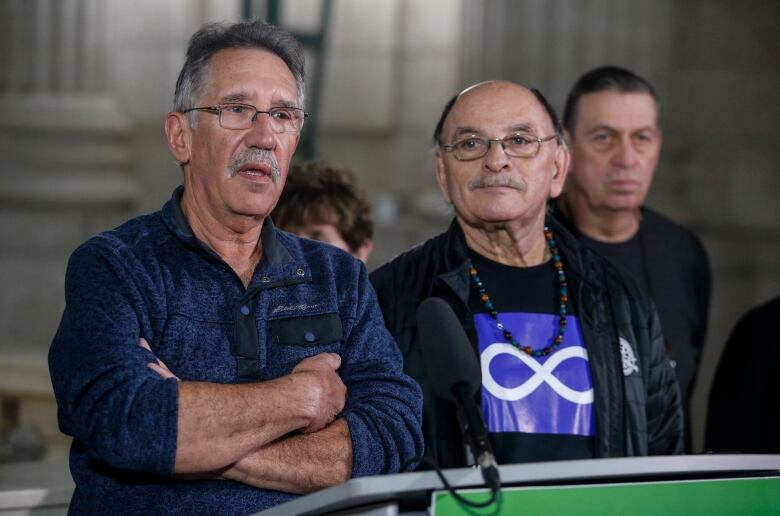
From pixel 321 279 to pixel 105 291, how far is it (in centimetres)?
44

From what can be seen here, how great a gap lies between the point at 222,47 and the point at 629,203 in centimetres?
171

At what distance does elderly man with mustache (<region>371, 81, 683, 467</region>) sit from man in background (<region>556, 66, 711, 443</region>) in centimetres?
72

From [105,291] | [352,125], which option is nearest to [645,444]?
[105,291]

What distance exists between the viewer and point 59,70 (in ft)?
21.7

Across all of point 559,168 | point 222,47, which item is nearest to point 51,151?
point 559,168

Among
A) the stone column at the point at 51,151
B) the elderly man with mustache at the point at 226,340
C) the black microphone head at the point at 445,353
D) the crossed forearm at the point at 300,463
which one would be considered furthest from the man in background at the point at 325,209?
the stone column at the point at 51,151

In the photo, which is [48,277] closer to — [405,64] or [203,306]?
[405,64]

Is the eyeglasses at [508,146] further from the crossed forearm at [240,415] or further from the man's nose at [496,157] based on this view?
the crossed forearm at [240,415]

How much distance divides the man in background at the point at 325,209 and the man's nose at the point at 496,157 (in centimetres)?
63

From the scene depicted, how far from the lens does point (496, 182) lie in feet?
9.29

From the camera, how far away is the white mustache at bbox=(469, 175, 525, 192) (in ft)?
9.27

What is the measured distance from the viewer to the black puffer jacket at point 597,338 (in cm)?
273

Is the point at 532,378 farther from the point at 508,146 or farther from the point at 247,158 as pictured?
the point at 247,158

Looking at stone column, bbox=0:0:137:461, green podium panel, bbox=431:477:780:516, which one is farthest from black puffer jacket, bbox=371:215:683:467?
stone column, bbox=0:0:137:461
